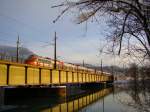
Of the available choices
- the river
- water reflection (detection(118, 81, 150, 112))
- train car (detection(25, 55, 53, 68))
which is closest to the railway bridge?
the river

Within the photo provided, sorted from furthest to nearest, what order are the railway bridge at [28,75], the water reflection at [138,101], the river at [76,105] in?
the river at [76,105]
the water reflection at [138,101]
the railway bridge at [28,75]

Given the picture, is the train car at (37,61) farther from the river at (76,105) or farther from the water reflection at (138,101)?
the water reflection at (138,101)

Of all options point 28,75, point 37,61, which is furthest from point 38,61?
point 28,75

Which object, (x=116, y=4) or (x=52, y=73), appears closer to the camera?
(x=116, y=4)

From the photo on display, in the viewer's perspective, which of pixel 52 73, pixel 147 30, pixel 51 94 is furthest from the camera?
pixel 51 94


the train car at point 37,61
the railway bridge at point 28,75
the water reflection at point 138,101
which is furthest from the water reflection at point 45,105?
the train car at point 37,61

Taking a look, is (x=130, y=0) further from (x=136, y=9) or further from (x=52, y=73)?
(x=52, y=73)

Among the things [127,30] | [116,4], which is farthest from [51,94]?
[116,4]

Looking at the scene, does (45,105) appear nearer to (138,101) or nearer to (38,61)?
(138,101)

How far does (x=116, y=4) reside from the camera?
320 inches

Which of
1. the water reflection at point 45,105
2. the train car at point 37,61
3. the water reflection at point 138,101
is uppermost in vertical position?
the train car at point 37,61

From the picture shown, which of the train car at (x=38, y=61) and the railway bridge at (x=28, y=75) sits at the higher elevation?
the train car at (x=38, y=61)

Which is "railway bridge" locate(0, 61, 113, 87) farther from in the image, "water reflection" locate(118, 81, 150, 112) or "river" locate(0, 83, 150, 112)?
"water reflection" locate(118, 81, 150, 112)

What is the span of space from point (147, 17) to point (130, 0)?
3.30ft
